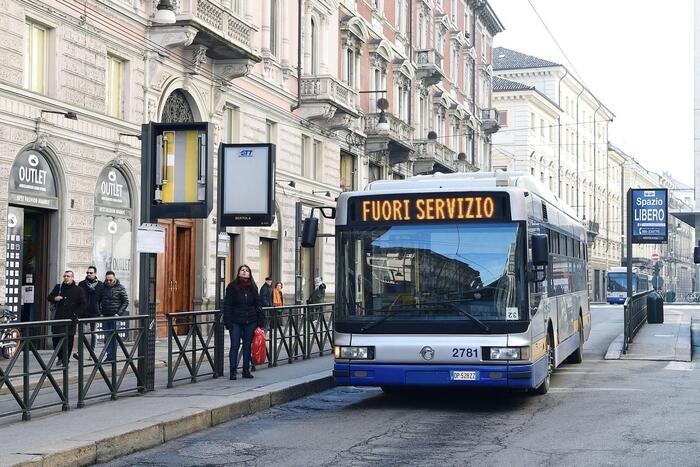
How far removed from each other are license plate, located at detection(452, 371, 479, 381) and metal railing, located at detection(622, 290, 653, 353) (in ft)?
33.6

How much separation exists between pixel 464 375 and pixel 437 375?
0.30 metres

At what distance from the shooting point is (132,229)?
2256 centimetres

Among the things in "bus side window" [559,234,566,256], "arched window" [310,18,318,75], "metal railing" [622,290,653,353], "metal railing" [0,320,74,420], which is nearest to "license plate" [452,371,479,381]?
"metal railing" [0,320,74,420]

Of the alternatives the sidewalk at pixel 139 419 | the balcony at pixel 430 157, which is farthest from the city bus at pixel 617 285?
the sidewalk at pixel 139 419

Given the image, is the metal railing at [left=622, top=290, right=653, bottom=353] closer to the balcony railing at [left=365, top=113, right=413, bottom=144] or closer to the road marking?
the road marking

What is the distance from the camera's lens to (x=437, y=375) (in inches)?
470

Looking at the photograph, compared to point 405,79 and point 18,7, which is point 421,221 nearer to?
point 18,7

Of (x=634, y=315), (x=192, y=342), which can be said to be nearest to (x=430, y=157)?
(x=634, y=315)

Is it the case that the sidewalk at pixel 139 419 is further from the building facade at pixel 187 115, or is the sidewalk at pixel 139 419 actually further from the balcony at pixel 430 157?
the balcony at pixel 430 157

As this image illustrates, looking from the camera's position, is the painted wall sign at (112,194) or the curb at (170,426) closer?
the curb at (170,426)

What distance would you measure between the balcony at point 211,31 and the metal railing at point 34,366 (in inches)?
511

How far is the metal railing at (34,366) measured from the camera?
10000mm

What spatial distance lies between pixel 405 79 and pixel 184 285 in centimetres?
1963

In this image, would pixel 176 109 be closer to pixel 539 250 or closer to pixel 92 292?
pixel 92 292
